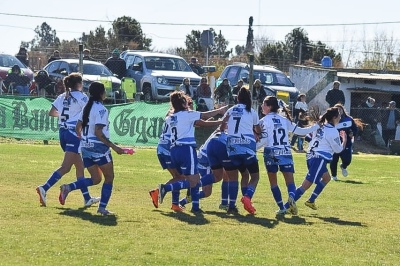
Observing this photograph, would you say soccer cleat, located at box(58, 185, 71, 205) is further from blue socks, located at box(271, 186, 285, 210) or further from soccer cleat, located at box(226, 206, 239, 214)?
A: blue socks, located at box(271, 186, 285, 210)

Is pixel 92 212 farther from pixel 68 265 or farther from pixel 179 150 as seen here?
pixel 68 265

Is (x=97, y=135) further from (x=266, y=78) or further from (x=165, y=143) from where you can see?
(x=266, y=78)

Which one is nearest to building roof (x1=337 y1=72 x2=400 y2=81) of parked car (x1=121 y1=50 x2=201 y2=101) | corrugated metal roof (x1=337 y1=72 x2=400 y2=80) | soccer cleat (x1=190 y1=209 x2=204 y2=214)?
corrugated metal roof (x1=337 y1=72 x2=400 y2=80)

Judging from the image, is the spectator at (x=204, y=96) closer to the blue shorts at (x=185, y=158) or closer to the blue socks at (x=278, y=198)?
the blue socks at (x=278, y=198)

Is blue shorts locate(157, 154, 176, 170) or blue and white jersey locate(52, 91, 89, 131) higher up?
blue and white jersey locate(52, 91, 89, 131)

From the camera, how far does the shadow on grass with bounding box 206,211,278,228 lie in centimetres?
1186

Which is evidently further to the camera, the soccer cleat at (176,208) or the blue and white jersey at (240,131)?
the soccer cleat at (176,208)

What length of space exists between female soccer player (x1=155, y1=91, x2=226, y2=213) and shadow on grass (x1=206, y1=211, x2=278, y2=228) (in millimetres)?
589

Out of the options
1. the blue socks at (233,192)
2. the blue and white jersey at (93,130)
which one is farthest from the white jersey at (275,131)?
the blue and white jersey at (93,130)

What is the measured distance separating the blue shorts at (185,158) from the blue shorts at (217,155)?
59 centimetres

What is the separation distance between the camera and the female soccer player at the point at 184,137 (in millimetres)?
12398

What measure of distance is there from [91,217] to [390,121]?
71.4ft

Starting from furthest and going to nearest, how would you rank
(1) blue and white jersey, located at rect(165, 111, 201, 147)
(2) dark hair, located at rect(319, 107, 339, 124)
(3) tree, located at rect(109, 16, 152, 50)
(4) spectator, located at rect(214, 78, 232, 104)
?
(3) tree, located at rect(109, 16, 152, 50) < (4) spectator, located at rect(214, 78, 232, 104) < (2) dark hair, located at rect(319, 107, 339, 124) < (1) blue and white jersey, located at rect(165, 111, 201, 147)

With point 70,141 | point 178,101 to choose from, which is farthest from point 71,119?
point 178,101
